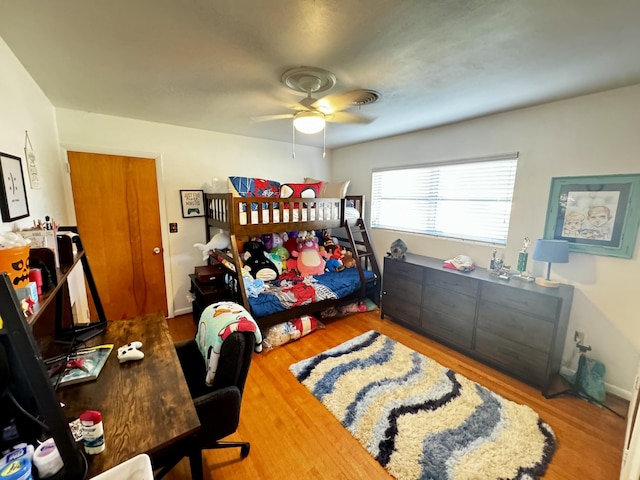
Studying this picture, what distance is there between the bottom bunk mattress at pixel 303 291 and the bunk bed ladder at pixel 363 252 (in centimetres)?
9

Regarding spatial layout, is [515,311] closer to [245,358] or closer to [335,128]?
[245,358]

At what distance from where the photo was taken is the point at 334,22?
1239 millimetres

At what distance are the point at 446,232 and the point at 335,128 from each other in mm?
1821

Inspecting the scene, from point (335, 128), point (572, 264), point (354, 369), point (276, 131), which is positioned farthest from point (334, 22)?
point (572, 264)

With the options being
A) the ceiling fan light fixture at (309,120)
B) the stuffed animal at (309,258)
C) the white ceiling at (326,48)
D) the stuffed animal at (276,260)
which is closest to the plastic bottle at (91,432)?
the white ceiling at (326,48)

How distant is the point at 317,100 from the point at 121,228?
8.36 feet

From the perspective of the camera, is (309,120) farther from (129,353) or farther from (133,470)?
(133,470)

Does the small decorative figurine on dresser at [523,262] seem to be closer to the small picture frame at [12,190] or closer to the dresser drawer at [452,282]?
the dresser drawer at [452,282]

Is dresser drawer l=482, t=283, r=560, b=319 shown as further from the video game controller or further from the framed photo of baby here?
the video game controller

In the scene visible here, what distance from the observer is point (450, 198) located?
3.12 metres

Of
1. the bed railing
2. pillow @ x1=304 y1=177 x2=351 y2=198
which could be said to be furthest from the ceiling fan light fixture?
pillow @ x1=304 y1=177 x2=351 y2=198

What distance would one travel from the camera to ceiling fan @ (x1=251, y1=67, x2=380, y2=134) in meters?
1.74

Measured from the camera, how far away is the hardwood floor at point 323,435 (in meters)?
1.54

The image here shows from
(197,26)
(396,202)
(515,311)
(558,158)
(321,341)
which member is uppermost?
(197,26)
